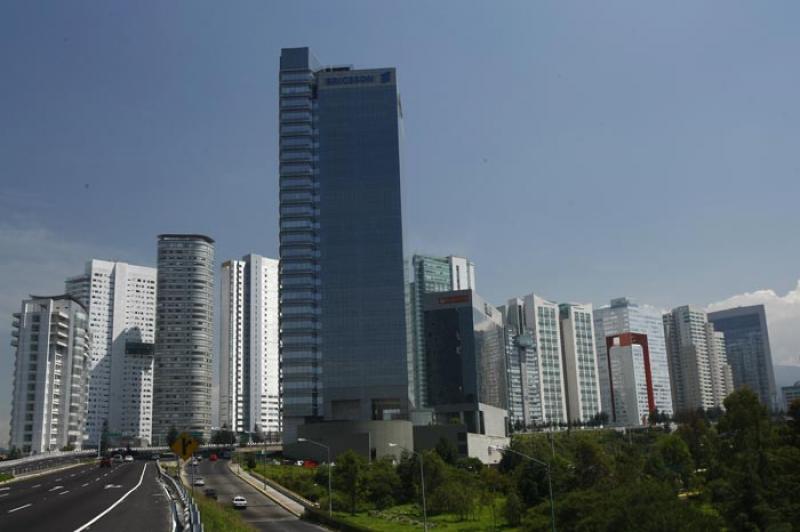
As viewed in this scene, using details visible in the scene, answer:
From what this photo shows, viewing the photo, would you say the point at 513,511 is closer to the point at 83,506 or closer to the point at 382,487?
the point at 382,487

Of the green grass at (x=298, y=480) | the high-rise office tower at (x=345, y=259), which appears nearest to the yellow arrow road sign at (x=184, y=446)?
the green grass at (x=298, y=480)

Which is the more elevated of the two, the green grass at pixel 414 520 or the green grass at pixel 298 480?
the green grass at pixel 298 480

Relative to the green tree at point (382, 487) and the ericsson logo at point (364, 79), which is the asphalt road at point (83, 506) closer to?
the green tree at point (382, 487)

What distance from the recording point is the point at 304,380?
187m

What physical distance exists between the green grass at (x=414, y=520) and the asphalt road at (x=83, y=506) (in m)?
22.6

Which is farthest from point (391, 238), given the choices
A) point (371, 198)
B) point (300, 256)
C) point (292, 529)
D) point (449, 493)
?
point (292, 529)

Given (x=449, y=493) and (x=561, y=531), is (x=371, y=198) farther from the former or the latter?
(x=561, y=531)

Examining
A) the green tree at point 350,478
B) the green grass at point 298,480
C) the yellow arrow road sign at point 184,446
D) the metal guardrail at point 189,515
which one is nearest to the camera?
the metal guardrail at point 189,515

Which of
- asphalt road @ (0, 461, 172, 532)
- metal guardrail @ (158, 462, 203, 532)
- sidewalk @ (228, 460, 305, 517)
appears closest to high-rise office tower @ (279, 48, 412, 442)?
sidewalk @ (228, 460, 305, 517)

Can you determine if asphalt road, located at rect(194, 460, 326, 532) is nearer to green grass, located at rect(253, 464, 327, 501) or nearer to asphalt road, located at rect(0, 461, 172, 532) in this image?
green grass, located at rect(253, 464, 327, 501)

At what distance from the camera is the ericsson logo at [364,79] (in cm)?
19512

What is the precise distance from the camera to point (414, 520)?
298ft

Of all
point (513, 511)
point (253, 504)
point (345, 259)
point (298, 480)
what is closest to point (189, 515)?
point (513, 511)

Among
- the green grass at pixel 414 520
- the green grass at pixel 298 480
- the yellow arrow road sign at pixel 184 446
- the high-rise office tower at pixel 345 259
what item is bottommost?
the green grass at pixel 414 520
